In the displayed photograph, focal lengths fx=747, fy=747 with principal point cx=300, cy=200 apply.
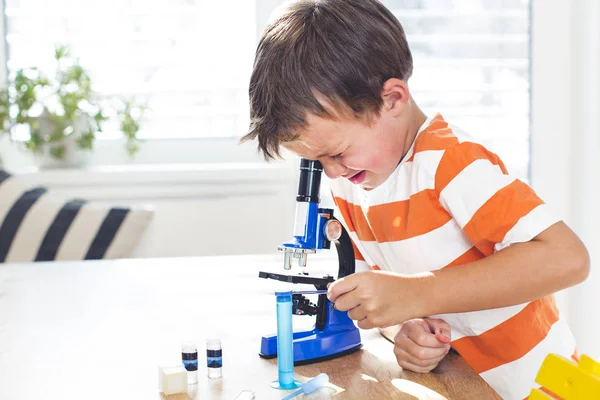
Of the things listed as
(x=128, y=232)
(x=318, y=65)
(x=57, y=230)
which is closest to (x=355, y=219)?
(x=318, y=65)

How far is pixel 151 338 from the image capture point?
46.1 inches

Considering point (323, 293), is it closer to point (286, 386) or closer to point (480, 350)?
point (286, 386)

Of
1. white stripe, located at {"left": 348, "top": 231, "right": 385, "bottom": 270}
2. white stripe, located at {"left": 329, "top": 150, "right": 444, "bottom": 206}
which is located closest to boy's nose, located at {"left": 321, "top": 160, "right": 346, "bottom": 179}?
white stripe, located at {"left": 329, "top": 150, "right": 444, "bottom": 206}

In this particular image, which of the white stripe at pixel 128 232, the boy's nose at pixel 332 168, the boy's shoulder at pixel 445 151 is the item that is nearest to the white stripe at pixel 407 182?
the boy's shoulder at pixel 445 151

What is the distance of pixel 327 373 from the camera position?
39.0 inches

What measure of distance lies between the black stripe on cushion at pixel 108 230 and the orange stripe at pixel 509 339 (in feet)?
5.03

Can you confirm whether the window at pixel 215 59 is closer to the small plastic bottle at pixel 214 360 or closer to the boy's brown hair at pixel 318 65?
the boy's brown hair at pixel 318 65

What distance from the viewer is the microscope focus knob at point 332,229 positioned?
1.03m

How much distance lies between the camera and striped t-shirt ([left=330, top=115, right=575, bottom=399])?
1.05 metres

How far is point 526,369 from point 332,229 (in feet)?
1.41

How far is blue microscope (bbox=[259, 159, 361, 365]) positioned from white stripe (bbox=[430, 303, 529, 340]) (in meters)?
0.21

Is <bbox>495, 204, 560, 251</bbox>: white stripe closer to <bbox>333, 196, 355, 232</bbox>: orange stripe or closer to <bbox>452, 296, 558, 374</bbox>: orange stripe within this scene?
<bbox>452, 296, 558, 374</bbox>: orange stripe

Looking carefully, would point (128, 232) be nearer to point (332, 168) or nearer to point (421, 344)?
point (332, 168)

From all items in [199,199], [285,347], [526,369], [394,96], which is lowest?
[526,369]
